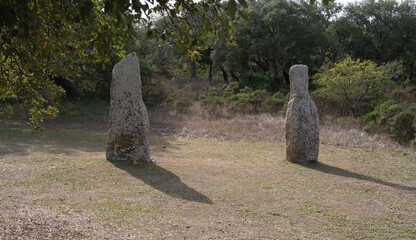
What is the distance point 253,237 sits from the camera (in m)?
5.64

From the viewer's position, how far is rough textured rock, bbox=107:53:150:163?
1038cm

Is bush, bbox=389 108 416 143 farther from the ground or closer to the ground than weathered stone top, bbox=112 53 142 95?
closer to the ground

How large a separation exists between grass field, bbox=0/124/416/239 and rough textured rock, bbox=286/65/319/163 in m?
0.54

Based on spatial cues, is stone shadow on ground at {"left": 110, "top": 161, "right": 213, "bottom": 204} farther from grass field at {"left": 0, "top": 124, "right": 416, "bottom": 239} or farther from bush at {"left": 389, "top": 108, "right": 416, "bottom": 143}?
bush at {"left": 389, "top": 108, "right": 416, "bottom": 143}

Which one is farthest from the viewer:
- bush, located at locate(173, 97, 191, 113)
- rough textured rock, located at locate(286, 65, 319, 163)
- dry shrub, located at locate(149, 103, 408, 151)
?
bush, located at locate(173, 97, 191, 113)

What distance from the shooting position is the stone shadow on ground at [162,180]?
779 centimetres

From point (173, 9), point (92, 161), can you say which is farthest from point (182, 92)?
point (173, 9)

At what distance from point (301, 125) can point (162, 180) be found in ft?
16.6

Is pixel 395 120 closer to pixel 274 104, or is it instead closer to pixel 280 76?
pixel 274 104

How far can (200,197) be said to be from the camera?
25.3ft

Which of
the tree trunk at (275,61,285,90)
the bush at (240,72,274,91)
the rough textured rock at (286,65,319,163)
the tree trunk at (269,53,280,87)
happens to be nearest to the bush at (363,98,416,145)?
the rough textured rock at (286,65,319,163)

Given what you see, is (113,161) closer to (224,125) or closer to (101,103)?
(224,125)

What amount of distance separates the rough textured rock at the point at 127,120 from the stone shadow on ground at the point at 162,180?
353 millimetres

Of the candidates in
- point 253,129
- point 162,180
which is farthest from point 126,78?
point 253,129
